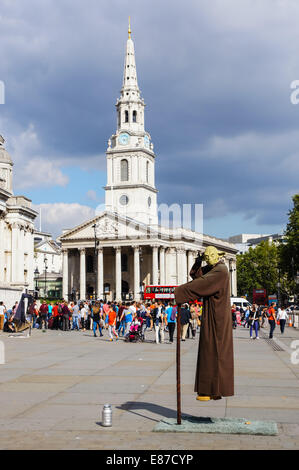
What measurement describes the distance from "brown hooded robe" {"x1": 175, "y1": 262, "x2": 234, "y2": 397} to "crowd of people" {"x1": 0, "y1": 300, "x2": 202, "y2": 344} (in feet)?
59.9

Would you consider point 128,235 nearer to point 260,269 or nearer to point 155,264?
point 155,264

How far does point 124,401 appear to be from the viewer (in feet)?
35.2

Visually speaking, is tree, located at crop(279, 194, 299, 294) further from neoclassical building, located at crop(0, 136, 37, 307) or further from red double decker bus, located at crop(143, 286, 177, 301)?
neoclassical building, located at crop(0, 136, 37, 307)

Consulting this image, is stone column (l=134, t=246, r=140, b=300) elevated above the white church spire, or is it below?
below

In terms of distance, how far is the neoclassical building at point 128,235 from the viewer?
101875 millimetres

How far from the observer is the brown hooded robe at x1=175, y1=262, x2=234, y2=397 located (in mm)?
8250

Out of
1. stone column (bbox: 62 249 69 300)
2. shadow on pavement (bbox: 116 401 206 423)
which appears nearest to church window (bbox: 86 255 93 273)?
stone column (bbox: 62 249 69 300)

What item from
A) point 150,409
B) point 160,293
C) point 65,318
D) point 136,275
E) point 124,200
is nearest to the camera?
point 150,409

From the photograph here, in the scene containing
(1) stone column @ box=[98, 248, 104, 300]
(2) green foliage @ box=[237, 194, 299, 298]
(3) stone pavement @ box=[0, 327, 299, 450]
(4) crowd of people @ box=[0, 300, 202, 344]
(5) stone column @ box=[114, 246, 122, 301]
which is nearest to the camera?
(3) stone pavement @ box=[0, 327, 299, 450]

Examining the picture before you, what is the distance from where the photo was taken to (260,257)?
415ft

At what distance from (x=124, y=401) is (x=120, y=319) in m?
20.9

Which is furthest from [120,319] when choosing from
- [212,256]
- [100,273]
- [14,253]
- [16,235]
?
[100,273]
